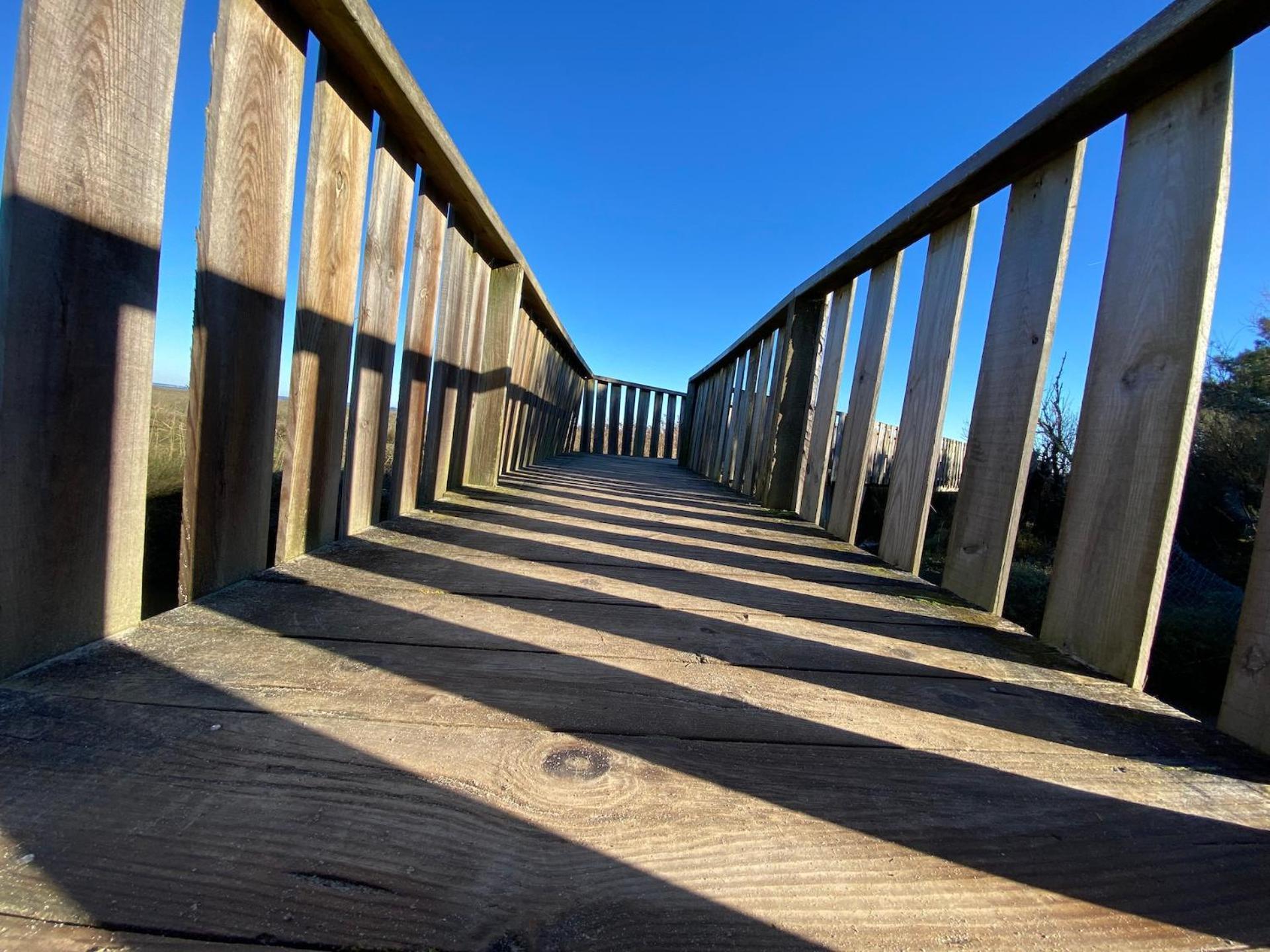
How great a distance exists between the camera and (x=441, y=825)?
0.61m

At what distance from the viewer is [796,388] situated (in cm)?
341

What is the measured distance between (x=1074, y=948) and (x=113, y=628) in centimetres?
133

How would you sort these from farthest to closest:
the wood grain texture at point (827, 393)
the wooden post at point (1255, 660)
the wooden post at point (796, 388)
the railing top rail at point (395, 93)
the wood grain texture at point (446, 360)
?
1. the wooden post at point (796, 388)
2. the wood grain texture at point (827, 393)
3. the wood grain texture at point (446, 360)
4. the railing top rail at point (395, 93)
5. the wooden post at point (1255, 660)

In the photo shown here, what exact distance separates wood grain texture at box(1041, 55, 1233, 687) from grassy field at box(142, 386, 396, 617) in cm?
175

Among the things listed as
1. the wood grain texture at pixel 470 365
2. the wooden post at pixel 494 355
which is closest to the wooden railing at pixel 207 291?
the wood grain texture at pixel 470 365

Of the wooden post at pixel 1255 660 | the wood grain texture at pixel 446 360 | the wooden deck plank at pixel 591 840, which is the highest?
the wood grain texture at pixel 446 360

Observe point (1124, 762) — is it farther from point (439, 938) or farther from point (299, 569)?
point (299, 569)

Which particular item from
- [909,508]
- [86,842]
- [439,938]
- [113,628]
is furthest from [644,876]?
[909,508]

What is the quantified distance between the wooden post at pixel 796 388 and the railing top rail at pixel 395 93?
5.72ft

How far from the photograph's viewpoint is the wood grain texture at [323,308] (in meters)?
1.40

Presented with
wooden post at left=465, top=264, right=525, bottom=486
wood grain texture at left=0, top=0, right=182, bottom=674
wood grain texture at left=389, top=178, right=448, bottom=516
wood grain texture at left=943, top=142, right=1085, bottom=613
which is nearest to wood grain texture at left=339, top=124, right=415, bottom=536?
wood grain texture at left=389, top=178, right=448, bottom=516

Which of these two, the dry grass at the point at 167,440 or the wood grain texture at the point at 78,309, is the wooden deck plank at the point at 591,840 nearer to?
the wood grain texture at the point at 78,309

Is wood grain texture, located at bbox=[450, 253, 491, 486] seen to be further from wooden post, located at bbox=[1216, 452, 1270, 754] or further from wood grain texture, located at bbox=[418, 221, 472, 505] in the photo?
wooden post, located at bbox=[1216, 452, 1270, 754]

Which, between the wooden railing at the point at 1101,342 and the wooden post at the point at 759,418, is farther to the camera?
the wooden post at the point at 759,418
